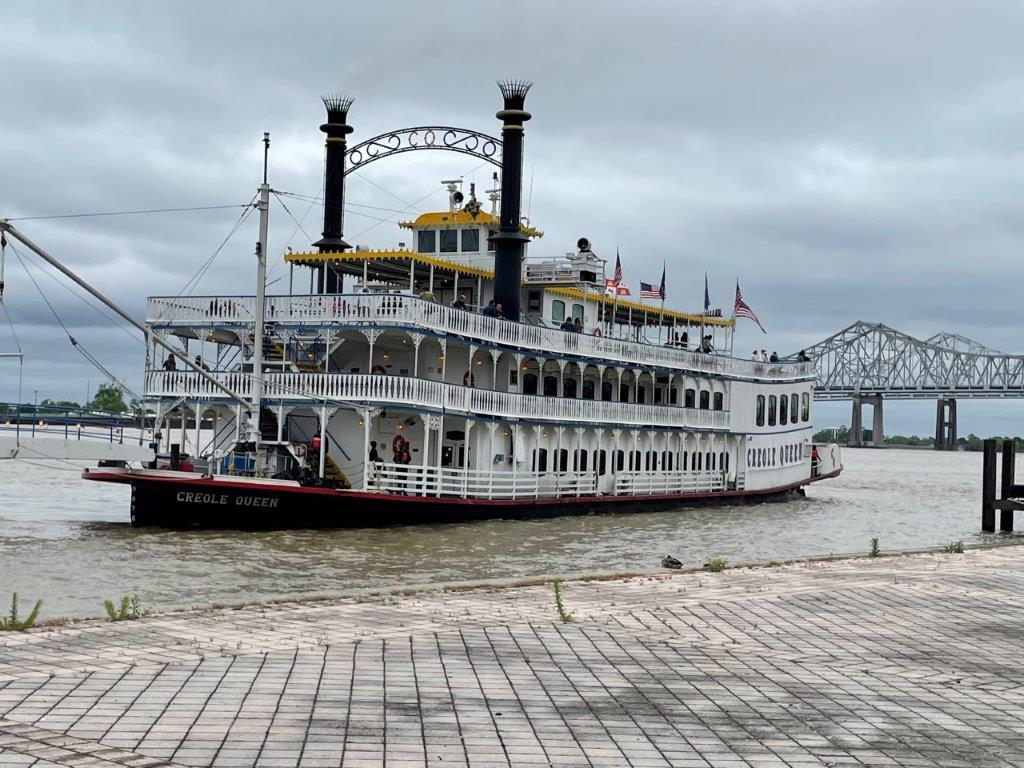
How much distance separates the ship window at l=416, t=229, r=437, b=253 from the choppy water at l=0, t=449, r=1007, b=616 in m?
9.14

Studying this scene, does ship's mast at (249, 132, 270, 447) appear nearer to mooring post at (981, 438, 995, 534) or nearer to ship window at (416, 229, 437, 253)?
ship window at (416, 229, 437, 253)

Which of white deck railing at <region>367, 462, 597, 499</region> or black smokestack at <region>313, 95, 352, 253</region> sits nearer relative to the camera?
white deck railing at <region>367, 462, 597, 499</region>

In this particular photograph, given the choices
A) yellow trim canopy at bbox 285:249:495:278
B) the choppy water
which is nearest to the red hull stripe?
the choppy water

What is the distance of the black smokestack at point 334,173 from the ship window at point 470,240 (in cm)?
358

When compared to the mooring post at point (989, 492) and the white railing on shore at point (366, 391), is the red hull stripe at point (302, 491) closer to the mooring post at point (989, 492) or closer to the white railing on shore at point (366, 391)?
the white railing on shore at point (366, 391)

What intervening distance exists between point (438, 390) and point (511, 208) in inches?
300

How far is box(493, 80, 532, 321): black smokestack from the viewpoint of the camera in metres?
31.5

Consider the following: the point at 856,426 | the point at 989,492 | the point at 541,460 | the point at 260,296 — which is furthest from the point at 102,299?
the point at 856,426

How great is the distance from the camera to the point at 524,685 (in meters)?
7.88

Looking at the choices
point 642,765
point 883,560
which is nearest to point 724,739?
point 642,765

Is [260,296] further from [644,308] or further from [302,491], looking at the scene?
[644,308]

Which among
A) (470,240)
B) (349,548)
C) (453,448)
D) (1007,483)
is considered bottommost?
(349,548)

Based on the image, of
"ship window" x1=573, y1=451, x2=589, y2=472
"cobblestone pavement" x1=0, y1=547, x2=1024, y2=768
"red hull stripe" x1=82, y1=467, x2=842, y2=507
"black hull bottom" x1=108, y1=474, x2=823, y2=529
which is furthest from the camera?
"ship window" x1=573, y1=451, x2=589, y2=472

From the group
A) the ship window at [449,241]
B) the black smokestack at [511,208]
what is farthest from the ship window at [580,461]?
the ship window at [449,241]
